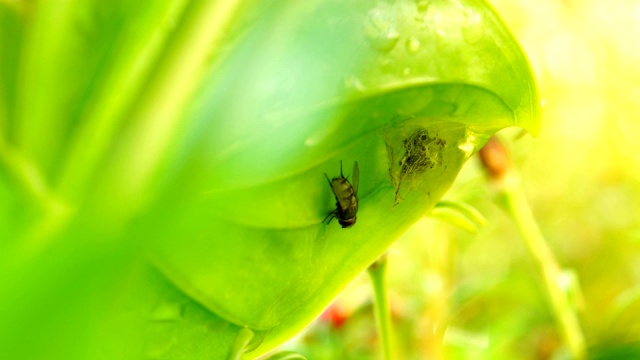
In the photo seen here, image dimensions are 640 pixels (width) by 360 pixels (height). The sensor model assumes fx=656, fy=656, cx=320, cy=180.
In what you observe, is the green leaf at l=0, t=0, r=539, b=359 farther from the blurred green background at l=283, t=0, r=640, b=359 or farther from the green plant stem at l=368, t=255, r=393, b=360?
the blurred green background at l=283, t=0, r=640, b=359

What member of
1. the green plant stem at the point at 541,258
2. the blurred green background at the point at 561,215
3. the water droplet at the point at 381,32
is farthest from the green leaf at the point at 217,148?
the blurred green background at the point at 561,215

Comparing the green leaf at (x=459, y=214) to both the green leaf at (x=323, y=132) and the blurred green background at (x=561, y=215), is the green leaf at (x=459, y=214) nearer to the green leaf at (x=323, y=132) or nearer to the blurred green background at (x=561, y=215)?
the green leaf at (x=323, y=132)

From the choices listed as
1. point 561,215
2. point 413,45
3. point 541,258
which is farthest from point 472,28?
point 561,215

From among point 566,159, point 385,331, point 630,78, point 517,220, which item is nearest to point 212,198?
point 385,331

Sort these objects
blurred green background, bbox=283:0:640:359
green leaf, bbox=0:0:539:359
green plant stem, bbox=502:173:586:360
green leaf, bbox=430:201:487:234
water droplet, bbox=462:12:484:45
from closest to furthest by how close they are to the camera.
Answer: green leaf, bbox=0:0:539:359, water droplet, bbox=462:12:484:45, green leaf, bbox=430:201:487:234, green plant stem, bbox=502:173:586:360, blurred green background, bbox=283:0:640:359

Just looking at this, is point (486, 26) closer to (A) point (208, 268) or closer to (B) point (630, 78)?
(A) point (208, 268)

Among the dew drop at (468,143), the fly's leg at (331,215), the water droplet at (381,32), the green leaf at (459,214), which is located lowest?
the green leaf at (459,214)

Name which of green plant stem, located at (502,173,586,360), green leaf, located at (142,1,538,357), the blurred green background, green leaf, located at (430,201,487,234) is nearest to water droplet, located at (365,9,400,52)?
green leaf, located at (142,1,538,357)
